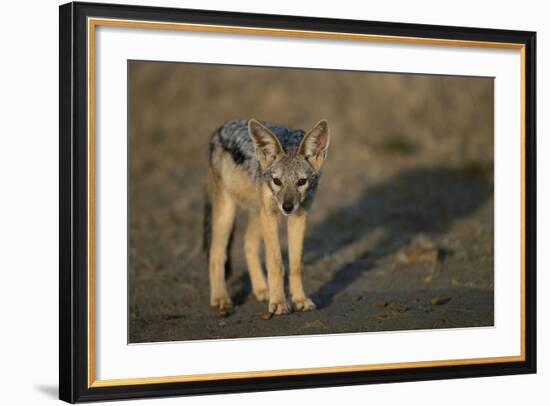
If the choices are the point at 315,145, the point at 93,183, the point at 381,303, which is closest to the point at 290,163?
the point at 315,145

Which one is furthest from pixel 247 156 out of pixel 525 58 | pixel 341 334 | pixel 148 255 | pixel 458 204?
pixel 458 204

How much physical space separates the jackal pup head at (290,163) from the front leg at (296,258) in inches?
12.9

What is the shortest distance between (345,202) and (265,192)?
6.40 m

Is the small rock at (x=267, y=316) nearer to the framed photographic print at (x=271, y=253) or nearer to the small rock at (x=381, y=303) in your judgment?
the framed photographic print at (x=271, y=253)

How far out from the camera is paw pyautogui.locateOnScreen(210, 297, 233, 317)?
9267 mm

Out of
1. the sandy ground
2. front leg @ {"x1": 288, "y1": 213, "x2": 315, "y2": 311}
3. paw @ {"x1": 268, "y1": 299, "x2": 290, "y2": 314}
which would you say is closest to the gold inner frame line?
the sandy ground

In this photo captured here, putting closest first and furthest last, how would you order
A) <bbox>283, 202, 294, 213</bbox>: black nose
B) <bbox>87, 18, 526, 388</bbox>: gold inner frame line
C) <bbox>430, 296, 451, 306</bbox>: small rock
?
<bbox>87, 18, 526, 388</bbox>: gold inner frame line → <bbox>283, 202, 294, 213</bbox>: black nose → <bbox>430, 296, 451, 306</bbox>: small rock

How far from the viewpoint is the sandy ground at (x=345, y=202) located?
29.7 ft

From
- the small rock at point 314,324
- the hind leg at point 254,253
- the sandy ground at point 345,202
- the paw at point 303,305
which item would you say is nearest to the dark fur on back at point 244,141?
the hind leg at point 254,253

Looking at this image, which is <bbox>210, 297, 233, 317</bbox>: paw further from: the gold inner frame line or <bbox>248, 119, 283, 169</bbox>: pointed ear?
the gold inner frame line

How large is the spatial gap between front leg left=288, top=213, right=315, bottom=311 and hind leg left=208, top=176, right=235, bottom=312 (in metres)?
0.94

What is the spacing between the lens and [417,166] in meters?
17.1

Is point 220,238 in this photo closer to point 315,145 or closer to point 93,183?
point 315,145

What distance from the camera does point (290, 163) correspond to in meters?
8.38
